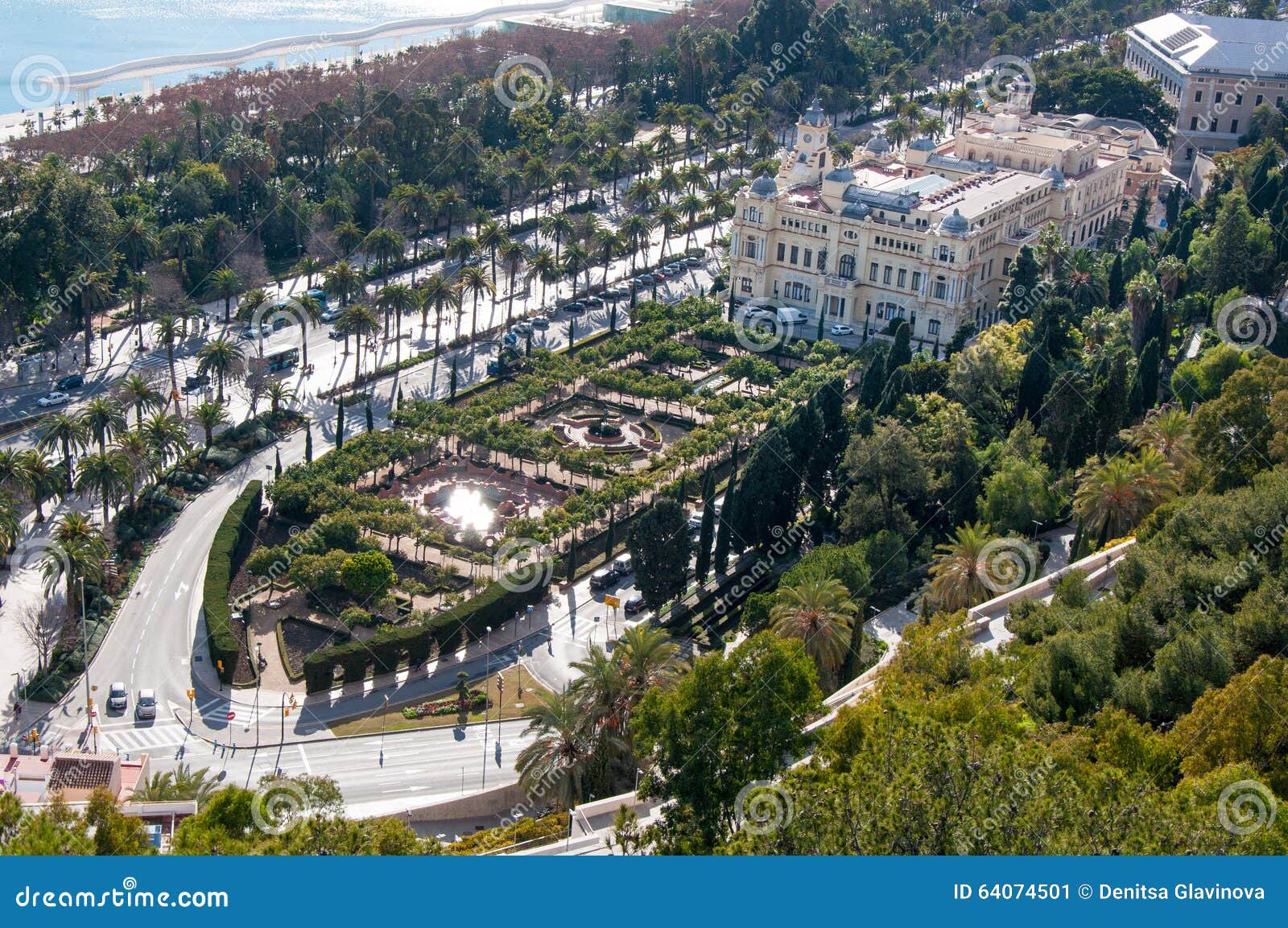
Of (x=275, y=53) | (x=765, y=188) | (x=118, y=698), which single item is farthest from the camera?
(x=275, y=53)

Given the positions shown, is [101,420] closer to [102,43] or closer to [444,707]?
[444,707]

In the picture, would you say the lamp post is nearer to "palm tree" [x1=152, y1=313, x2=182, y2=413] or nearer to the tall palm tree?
A: the tall palm tree

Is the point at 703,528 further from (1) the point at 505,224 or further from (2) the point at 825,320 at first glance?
(1) the point at 505,224

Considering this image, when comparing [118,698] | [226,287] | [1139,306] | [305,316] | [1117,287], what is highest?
[1139,306]

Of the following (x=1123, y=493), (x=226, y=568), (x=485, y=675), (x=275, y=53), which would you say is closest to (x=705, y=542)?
(x=485, y=675)

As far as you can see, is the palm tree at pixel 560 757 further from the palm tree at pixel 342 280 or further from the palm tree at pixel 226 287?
the palm tree at pixel 226 287

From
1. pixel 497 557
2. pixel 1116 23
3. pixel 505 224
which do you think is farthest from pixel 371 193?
pixel 1116 23
